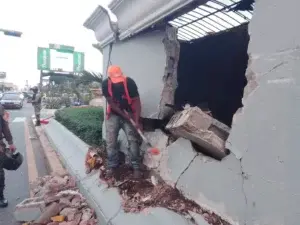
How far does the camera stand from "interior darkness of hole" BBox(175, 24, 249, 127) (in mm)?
5879

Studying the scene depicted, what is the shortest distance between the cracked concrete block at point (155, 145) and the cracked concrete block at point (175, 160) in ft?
0.34

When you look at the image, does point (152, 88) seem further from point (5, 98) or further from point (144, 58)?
point (5, 98)

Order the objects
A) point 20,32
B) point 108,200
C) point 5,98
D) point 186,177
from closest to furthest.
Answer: point 186,177
point 108,200
point 20,32
point 5,98

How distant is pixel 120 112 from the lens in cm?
408

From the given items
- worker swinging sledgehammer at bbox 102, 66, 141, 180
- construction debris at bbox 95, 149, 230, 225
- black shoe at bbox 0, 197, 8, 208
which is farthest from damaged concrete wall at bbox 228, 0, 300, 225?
black shoe at bbox 0, 197, 8, 208

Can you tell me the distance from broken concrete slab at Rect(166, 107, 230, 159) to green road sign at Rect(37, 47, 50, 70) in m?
36.1

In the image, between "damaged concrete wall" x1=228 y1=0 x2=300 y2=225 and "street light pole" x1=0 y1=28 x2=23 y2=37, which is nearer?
"damaged concrete wall" x1=228 y1=0 x2=300 y2=225

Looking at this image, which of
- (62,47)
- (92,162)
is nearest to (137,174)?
(92,162)

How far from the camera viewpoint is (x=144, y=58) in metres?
4.32

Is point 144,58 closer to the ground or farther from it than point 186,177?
farther from it

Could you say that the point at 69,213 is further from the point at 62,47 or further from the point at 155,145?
the point at 62,47

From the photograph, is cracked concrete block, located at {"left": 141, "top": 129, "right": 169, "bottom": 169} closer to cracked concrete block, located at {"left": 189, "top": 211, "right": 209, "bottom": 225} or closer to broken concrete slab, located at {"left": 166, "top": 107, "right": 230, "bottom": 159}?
broken concrete slab, located at {"left": 166, "top": 107, "right": 230, "bottom": 159}

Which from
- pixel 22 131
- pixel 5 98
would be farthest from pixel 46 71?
pixel 22 131

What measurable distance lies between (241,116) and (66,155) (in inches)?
201
